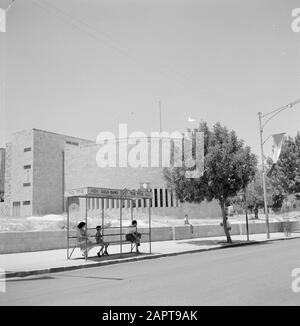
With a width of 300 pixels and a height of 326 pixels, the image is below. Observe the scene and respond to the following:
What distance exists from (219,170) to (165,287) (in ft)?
49.1

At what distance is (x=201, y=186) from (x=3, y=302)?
17.0m

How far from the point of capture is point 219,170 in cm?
2328

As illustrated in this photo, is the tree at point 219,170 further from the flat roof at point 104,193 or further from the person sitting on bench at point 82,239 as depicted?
the person sitting on bench at point 82,239

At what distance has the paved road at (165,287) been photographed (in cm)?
748

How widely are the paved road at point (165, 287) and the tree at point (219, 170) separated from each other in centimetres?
1081

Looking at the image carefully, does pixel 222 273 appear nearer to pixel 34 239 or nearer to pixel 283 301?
pixel 283 301

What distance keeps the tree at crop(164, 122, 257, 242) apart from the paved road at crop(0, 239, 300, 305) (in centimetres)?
1081

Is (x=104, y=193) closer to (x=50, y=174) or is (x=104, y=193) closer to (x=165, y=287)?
(x=165, y=287)

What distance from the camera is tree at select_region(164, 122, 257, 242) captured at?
2331cm

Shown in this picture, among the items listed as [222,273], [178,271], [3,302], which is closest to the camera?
[3,302]

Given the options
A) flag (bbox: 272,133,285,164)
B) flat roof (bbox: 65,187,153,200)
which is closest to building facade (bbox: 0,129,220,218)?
flag (bbox: 272,133,285,164)

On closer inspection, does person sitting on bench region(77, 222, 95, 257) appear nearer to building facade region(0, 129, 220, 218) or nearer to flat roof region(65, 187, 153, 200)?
flat roof region(65, 187, 153, 200)

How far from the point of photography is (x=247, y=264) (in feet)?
43.4
